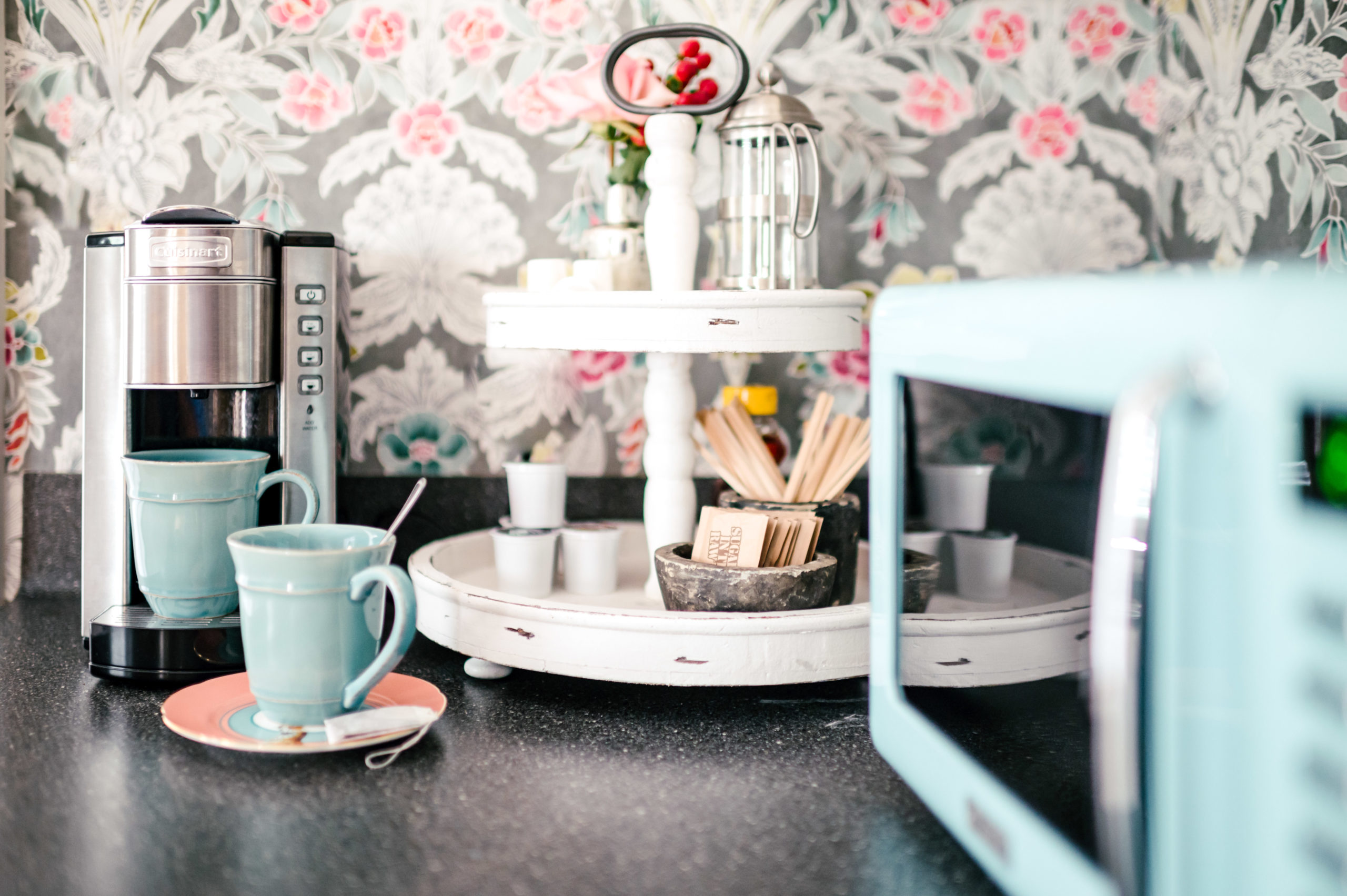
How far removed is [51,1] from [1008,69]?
1019mm

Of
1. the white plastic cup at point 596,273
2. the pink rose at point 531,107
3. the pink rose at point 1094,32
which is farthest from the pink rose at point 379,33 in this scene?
the pink rose at point 1094,32

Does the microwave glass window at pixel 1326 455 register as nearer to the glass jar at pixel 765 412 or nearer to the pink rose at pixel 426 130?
the glass jar at pixel 765 412

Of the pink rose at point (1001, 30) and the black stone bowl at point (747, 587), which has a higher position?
the pink rose at point (1001, 30)

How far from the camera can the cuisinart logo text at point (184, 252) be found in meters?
0.77

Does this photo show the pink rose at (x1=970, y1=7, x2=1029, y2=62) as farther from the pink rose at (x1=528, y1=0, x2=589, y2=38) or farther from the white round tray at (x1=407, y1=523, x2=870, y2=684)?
the white round tray at (x1=407, y1=523, x2=870, y2=684)

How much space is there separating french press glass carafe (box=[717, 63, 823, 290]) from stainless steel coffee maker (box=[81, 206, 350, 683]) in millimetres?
355

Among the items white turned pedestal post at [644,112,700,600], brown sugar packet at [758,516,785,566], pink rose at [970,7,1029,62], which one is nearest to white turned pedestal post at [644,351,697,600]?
white turned pedestal post at [644,112,700,600]

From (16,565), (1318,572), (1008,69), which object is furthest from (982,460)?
(16,565)

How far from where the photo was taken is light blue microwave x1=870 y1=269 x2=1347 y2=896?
11.0 inches

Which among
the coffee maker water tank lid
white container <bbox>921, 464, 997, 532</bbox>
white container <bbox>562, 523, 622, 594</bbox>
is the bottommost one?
white container <bbox>562, 523, 622, 594</bbox>

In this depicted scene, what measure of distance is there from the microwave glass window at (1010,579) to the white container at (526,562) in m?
0.38

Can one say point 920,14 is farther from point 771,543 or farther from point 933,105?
point 771,543

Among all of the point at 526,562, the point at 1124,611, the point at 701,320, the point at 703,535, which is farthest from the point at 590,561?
the point at 1124,611

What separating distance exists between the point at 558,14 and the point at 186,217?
1.59ft
